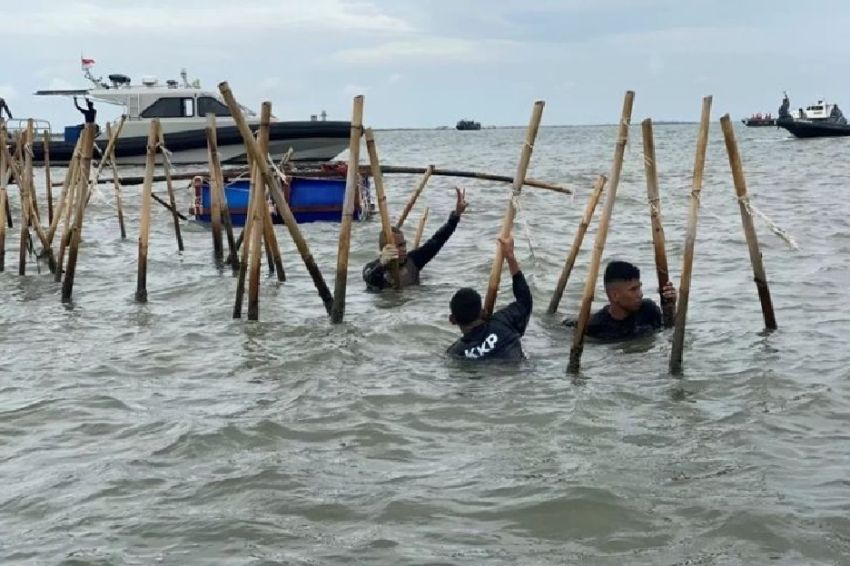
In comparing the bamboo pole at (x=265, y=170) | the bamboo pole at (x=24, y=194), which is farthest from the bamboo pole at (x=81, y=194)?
the bamboo pole at (x=265, y=170)

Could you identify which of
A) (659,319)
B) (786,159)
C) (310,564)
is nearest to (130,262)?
(659,319)

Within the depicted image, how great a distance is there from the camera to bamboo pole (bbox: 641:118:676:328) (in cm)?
805

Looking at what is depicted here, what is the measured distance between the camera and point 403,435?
263 inches

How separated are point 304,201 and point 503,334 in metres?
11.8

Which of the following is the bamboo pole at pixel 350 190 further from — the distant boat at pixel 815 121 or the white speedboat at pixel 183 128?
the distant boat at pixel 815 121

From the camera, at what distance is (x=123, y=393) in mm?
7844

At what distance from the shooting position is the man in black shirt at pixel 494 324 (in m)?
8.05

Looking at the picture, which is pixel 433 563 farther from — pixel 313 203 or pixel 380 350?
pixel 313 203

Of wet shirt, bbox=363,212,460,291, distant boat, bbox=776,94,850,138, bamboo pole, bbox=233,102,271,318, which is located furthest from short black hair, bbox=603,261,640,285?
distant boat, bbox=776,94,850,138

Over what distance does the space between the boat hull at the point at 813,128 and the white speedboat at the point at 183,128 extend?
3698 centimetres

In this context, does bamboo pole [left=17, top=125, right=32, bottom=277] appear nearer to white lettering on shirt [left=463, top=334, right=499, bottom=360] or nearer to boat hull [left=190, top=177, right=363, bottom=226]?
boat hull [left=190, top=177, right=363, bottom=226]

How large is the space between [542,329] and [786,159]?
106 ft

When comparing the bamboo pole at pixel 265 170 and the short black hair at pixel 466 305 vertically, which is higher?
the bamboo pole at pixel 265 170

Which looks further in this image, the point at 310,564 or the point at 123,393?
the point at 123,393
